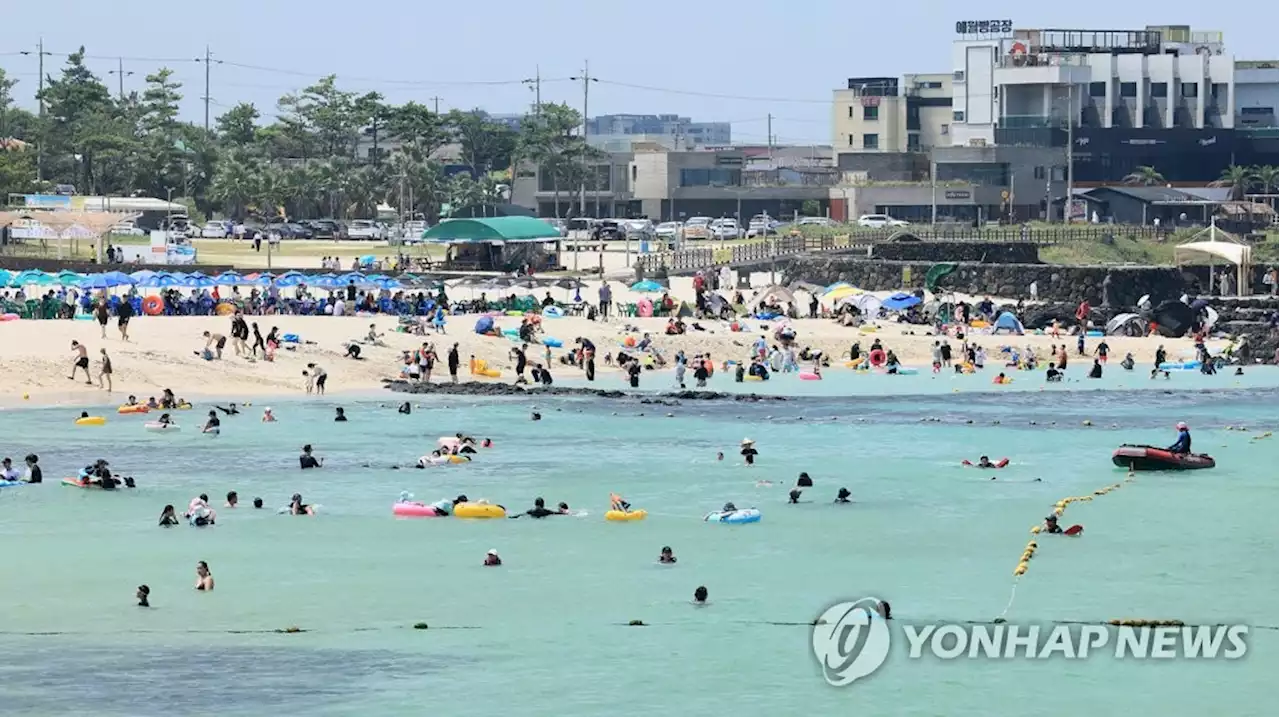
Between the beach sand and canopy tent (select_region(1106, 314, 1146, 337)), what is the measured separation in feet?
6.48

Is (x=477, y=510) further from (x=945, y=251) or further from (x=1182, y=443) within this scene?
(x=945, y=251)

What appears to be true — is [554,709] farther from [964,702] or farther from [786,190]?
[786,190]

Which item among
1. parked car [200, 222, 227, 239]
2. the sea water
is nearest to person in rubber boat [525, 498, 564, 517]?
the sea water

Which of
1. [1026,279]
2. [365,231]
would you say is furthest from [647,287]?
[365,231]

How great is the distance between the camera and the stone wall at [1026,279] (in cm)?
7350

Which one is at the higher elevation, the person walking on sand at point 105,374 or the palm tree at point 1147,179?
the palm tree at point 1147,179

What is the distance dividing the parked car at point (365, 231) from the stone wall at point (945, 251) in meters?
27.5

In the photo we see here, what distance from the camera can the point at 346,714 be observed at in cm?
2394

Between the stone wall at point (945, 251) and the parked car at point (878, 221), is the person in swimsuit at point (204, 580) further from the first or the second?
the parked car at point (878, 221)

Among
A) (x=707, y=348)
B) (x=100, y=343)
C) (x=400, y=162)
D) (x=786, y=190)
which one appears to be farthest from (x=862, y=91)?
(x=100, y=343)

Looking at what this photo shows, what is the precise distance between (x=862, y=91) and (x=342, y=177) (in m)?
42.7

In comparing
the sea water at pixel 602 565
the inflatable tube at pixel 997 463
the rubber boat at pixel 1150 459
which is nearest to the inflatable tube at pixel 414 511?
the sea water at pixel 602 565

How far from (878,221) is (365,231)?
96.1 feet

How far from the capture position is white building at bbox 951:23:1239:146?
411ft
